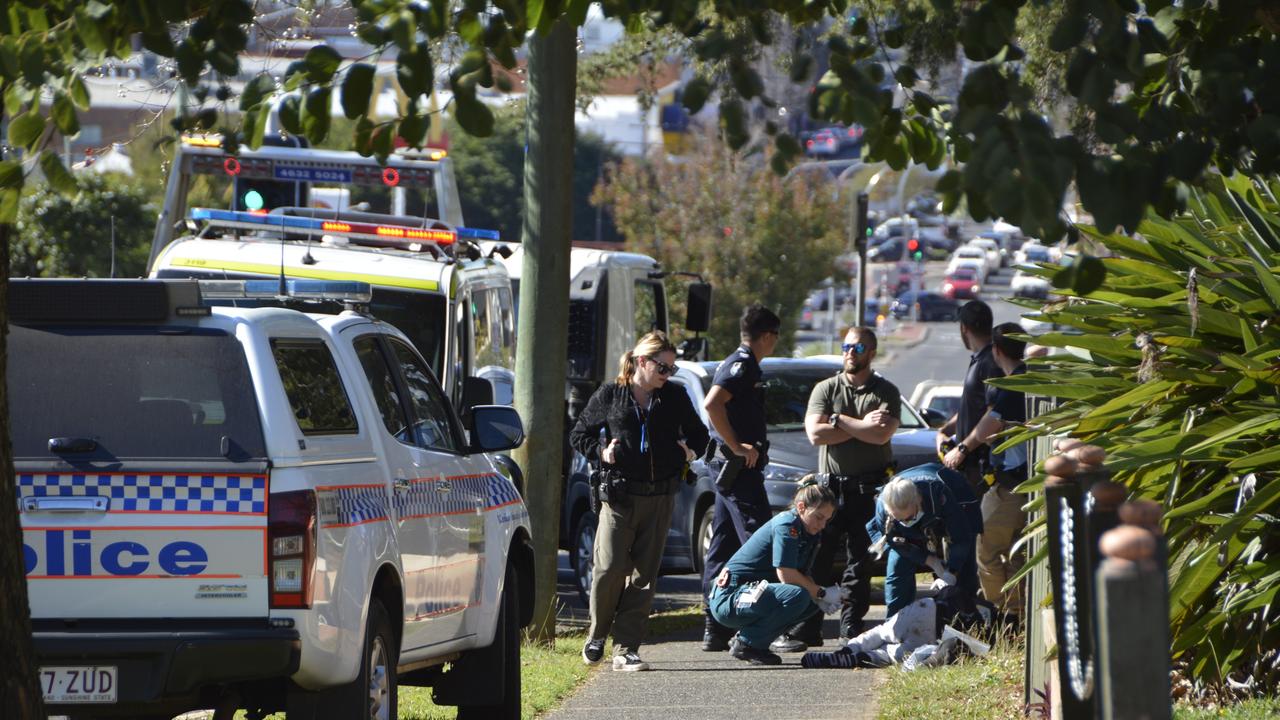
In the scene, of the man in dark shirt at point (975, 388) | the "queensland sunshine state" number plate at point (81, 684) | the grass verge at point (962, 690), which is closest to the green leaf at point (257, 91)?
the "queensland sunshine state" number plate at point (81, 684)

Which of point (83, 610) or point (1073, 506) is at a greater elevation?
point (1073, 506)

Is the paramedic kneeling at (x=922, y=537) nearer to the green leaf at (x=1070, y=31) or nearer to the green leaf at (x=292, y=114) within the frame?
the green leaf at (x=292, y=114)

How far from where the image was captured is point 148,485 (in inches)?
217

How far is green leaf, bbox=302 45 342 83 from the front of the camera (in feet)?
12.2

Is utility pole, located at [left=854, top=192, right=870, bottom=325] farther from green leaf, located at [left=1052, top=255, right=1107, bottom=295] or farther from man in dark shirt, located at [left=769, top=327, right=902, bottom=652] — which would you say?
green leaf, located at [left=1052, top=255, right=1107, bottom=295]

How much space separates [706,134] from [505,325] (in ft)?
119

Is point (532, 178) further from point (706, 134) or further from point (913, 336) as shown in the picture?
point (913, 336)

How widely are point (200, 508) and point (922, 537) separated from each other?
483cm

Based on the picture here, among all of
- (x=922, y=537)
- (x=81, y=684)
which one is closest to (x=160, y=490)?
(x=81, y=684)

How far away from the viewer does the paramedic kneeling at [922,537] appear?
934 cm

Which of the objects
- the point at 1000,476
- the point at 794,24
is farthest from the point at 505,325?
the point at 794,24

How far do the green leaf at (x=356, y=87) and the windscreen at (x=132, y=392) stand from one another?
218 cm

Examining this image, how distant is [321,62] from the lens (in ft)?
Result: 12.3

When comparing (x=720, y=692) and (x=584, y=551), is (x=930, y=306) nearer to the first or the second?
(x=584, y=551)
